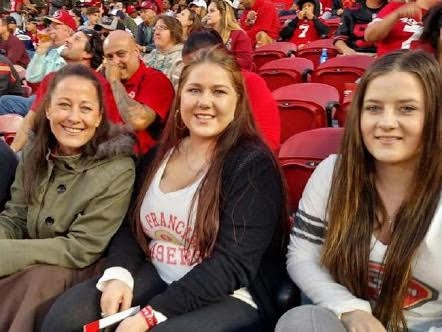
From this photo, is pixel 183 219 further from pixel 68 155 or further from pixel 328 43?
pixel 328 43

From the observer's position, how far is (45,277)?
2.20m

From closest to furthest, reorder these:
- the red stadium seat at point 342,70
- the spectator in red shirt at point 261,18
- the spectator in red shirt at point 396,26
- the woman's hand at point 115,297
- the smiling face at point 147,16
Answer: the woman's hand at point 115,297, the spectator in red shirt at point 396,26, the red stadium seat at point 342,70, the spectator in red shirt at point 261,18, the smiling face at point 147,16

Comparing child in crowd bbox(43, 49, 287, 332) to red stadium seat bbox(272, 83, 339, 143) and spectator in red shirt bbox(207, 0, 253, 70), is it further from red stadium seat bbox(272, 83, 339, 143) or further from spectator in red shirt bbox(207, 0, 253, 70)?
spectator in red shirt bbox(207, 0, 253, 70)

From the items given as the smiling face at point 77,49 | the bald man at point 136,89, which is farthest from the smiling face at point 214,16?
the bald man at point 136,89

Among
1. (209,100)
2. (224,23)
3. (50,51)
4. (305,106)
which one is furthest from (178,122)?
(224,23)

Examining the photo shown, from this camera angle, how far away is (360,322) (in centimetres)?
168

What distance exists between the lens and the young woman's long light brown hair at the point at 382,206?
5.70 ft

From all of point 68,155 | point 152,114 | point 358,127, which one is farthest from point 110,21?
point 358,127

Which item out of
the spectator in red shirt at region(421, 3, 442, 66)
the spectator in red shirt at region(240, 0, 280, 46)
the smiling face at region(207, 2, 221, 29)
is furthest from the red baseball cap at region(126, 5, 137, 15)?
the spectator in red shirt at region(421, 3, 442, 66)

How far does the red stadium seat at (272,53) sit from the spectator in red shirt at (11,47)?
345 centimetres

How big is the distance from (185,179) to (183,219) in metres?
0.17

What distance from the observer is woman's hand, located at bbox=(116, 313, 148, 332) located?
6.16 ft

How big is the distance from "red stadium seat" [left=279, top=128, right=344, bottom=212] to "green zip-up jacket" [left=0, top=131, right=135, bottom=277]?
2.40 feet

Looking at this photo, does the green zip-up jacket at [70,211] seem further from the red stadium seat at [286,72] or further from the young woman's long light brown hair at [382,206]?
the red stadium seat at [286,72]
